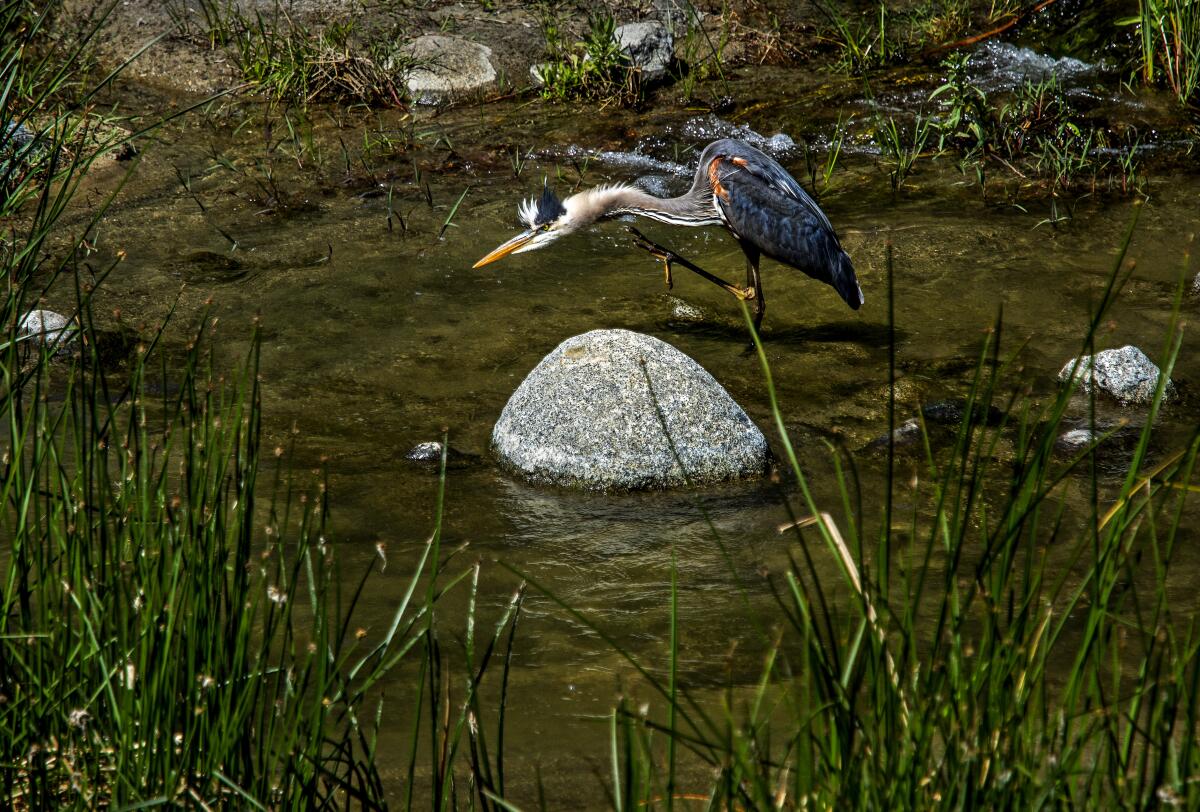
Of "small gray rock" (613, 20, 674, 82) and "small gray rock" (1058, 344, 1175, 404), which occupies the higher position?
"small gray rock" (613, 20, 674, 82)

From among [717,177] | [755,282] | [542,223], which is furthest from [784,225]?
[542,223]

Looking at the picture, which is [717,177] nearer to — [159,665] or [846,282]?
[846,282]

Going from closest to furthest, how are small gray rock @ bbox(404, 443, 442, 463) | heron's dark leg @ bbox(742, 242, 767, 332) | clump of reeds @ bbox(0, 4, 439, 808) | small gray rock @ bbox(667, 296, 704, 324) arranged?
clump of reeds @ bbox(0, 4, 439, 808)
small gray rock @ bbox(404, 443, 442, 463)
heron's dark leg @ bbox(742, 242, 767, 332)
small gray rock @ bbox(667, 296, 704, 324)

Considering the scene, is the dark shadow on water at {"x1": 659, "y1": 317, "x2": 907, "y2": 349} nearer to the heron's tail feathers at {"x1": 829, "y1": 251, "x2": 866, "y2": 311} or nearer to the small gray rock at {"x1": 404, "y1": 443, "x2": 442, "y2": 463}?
the heron's tail feathers at {"x1": 829, "y1": 251, "x2": 866, "y2": 311}

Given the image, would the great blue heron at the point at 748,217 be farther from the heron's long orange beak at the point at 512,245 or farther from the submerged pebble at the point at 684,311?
the submerged pebble at the point at 684,311

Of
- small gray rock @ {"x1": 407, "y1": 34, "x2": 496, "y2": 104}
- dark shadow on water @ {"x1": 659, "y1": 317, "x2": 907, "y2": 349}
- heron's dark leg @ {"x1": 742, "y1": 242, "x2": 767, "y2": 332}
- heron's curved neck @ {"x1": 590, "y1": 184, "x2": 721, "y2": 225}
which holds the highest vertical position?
small gray rock @ {"x1": 407, "y1": 34, "x2": 496, "y2": 104}

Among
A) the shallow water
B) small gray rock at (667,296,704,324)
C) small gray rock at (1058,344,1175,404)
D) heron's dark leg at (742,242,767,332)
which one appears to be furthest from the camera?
small gray rock at (667,296,704,324)

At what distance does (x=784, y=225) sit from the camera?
583 centimetres

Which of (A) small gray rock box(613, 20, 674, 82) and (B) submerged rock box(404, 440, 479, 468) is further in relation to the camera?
(A) small gray rock box(613, 20, 674, 82)

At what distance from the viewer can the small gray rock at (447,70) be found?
326 inches

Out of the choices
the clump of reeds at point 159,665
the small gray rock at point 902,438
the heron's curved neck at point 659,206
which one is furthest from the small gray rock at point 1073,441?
the clump of reeds at point 159,665

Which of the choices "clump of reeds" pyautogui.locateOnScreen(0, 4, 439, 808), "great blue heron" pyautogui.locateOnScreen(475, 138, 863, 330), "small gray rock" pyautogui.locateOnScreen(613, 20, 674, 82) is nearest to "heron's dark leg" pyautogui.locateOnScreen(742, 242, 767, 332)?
"great blue heron" pyautogui.locateOnScreen(475, 138, 863, 330)

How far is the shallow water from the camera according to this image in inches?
139

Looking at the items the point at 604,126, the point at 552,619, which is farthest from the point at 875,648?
the point at 604,126
